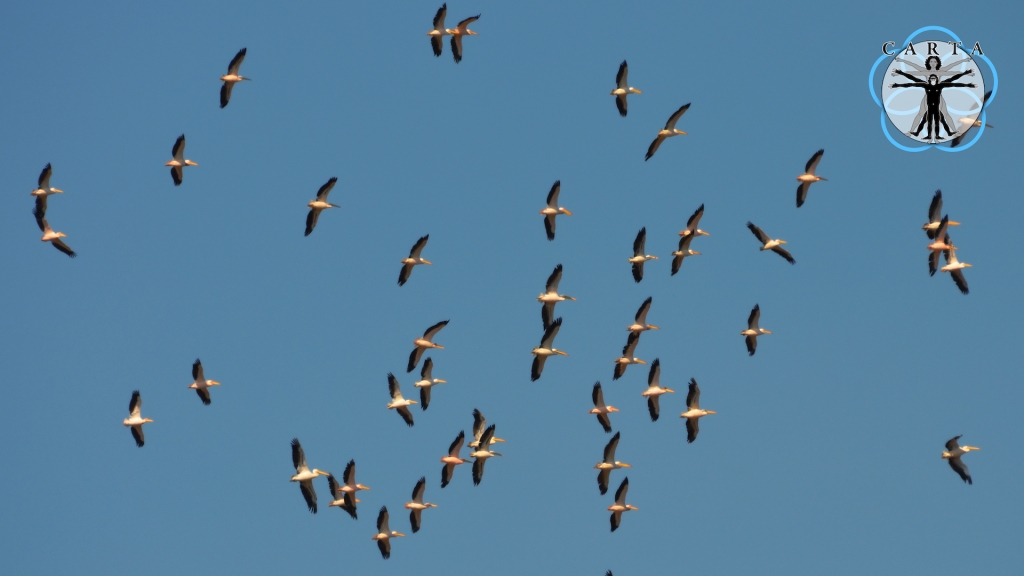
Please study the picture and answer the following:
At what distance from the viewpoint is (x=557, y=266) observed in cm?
4919

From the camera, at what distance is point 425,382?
5122 centimetres

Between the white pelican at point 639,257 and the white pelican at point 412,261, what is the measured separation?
603 centimetres

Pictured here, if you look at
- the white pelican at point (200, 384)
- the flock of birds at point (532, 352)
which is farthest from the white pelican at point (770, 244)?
the white pelican at point (200, 384)

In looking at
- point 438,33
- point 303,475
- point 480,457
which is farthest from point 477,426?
point 438,33

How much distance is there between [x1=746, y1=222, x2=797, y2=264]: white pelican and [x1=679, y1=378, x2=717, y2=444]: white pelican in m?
→ 4.69

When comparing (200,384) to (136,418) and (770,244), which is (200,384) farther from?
(770,244)

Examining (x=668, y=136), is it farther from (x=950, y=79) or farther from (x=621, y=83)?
(x=950, y=79)

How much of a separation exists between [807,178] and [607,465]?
403 inches

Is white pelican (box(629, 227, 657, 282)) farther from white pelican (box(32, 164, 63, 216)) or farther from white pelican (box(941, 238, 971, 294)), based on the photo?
white pelican (box(32, 164, 63, 216))

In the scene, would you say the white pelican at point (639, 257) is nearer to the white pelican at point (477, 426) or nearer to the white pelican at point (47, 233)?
the white pelican at point (477, 426)

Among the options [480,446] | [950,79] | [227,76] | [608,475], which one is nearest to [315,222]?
[227,76]

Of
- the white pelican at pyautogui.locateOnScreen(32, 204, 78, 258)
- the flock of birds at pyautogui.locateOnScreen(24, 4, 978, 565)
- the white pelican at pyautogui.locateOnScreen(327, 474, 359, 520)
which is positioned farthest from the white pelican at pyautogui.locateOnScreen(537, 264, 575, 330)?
the white pelican at pyautogui.locateOnScreen(32, 204, 78, 258)

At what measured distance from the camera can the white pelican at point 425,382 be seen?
5122 cm

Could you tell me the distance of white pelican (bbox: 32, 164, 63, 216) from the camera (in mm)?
50250
